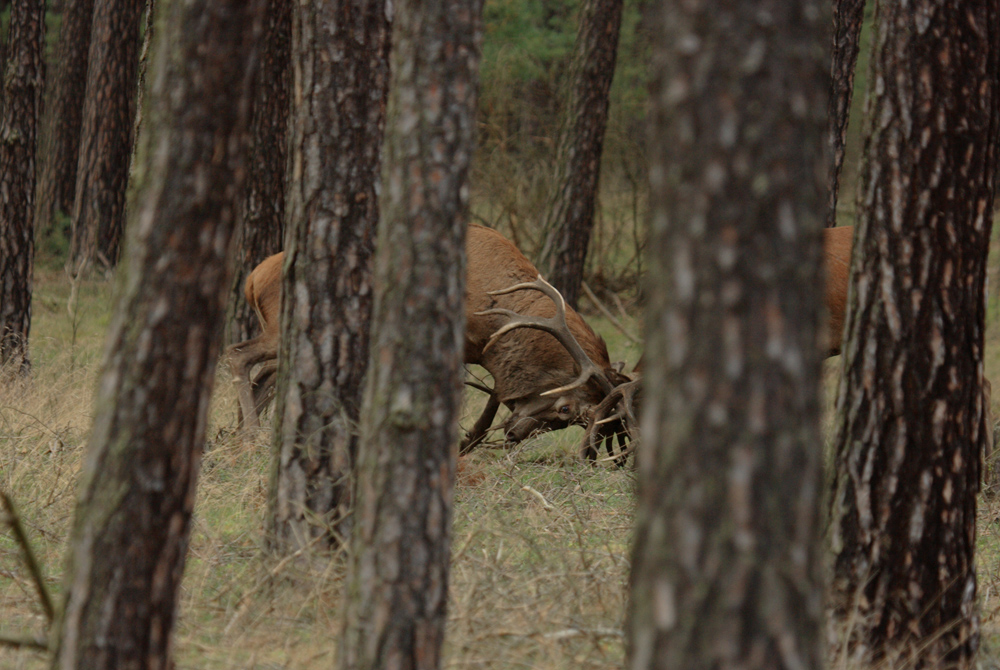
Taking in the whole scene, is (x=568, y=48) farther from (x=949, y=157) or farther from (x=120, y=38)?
(x=949, y=157)

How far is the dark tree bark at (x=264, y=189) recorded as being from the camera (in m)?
8.44

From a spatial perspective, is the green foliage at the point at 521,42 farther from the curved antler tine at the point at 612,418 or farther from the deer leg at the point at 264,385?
the curved antler tine at the point at 612,418

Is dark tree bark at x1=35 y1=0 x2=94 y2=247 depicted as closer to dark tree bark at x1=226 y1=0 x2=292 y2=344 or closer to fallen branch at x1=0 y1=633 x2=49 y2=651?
dark tree bark at x1=226 y1=0 x2=292 y2=344

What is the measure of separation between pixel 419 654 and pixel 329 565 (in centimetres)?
106

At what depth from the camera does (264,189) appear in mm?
8594

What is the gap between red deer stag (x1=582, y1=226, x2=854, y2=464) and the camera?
6.69m

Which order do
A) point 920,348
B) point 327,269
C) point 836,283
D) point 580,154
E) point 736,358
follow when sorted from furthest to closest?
point 580,154, point 836,283, point 327,269, point 920,348, point 736,358

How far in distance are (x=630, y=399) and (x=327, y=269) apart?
2974 millimetres

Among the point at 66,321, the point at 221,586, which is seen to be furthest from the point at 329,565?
the point at 66,321

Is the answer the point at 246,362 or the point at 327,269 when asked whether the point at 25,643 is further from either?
the point at 246,362

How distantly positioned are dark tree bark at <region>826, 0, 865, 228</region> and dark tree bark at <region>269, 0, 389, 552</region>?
446 centimetres

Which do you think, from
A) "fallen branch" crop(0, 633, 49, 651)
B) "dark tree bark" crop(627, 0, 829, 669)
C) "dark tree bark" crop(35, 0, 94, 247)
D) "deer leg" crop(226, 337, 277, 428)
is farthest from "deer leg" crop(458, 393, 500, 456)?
"dark tree bark" crop(35, 0, 94, 247)

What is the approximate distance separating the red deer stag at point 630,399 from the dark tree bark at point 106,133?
28.1 feet

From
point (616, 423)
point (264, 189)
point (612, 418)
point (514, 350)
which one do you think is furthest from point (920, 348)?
point (264, 189)
